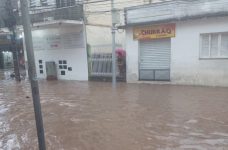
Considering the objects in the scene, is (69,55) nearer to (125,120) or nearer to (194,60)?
(194,60)

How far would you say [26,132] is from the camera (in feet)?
21.0

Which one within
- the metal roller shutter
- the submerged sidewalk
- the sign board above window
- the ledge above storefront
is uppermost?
→ the ledge above storefront

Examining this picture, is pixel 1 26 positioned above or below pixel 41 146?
above

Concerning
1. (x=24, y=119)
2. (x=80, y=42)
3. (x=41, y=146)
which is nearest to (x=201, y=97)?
(x=24, y=119)

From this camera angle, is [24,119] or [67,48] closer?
[24,119]

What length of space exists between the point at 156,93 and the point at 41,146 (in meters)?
7.65

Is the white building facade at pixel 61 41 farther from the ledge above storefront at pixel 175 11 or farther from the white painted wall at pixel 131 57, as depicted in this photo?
the ledge above storefront at pixel 175 11

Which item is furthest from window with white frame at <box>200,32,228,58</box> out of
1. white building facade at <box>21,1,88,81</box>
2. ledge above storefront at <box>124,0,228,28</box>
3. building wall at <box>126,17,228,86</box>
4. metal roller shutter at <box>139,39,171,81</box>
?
white building facade at <box>21,1,88,81</box>

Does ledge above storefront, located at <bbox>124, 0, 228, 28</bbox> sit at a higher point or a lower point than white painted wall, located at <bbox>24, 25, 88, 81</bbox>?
higher

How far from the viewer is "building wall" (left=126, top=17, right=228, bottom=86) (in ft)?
36.7

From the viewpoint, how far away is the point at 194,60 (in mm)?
11891

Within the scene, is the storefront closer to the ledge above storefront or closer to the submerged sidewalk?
the ledge above storefront

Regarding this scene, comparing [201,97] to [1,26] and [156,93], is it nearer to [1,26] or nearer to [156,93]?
[156,93]

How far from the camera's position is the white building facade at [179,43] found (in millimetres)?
11227
